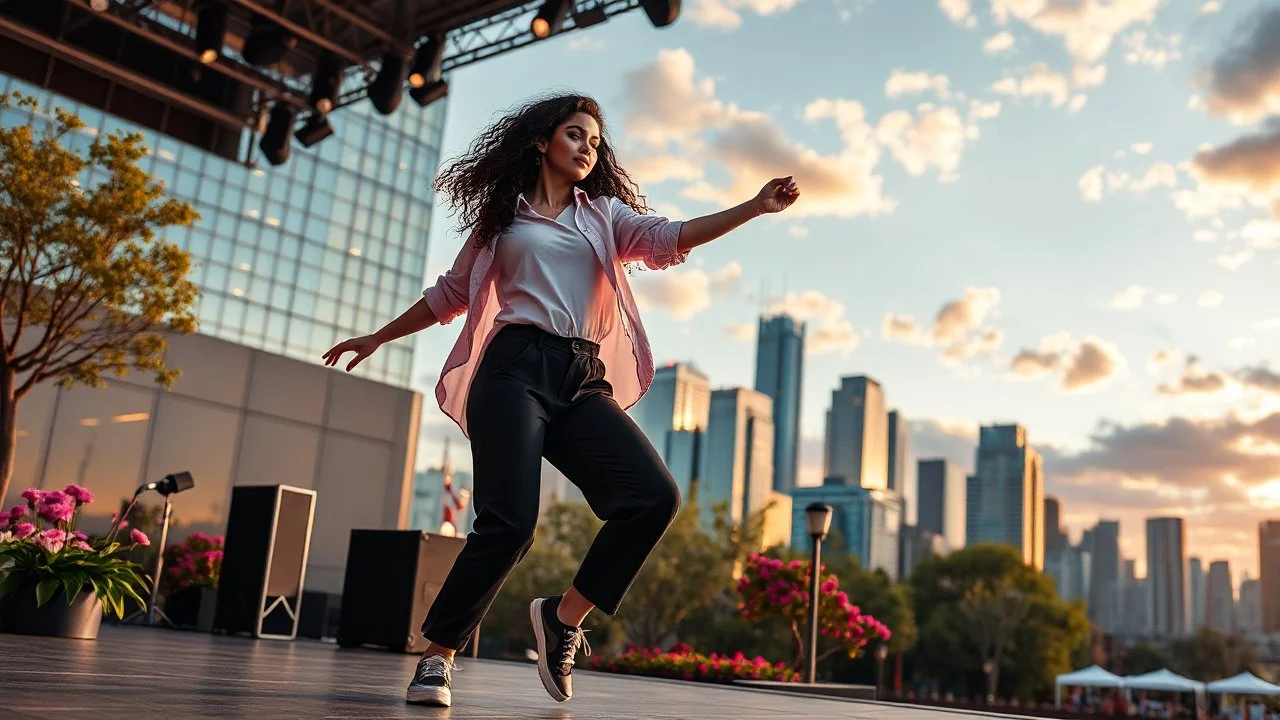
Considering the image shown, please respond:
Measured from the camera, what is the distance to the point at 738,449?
163 meters

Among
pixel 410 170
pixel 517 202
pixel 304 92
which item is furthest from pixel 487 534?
pixel 410 170

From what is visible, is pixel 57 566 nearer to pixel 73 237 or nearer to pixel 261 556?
pixel 261 556

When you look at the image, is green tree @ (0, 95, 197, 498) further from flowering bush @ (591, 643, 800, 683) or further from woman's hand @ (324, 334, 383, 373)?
woman's hand @ (324, 334, 383, 373)

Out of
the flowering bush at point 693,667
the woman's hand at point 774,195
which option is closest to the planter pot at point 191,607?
the flowering bush at point 693,667

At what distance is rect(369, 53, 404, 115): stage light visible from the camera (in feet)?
40.9

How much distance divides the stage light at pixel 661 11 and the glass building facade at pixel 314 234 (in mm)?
12582

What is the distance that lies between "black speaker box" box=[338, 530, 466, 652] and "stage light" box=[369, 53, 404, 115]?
5995mm

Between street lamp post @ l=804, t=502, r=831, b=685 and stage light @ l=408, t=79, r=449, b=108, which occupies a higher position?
stage light @ l=408, t=79, r=449, b=108

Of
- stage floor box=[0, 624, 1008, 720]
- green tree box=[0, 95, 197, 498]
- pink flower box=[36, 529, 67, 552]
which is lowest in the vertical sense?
stage floor box=[0, 624, 1008, 720]

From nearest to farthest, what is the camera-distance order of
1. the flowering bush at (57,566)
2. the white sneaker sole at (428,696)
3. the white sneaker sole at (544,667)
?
the white sneaker sole at (428,696) < the white sneaker sole at (544,667) < the flowering bush at (57,566)

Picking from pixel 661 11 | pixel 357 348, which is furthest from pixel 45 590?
pixel 661 11

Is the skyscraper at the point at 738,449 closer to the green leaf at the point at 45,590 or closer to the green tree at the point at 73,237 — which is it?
the green tree at the point at 73,237

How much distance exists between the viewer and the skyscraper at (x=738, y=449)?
16288cm

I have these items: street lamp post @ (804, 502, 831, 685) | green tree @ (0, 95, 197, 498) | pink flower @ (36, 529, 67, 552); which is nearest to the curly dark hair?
pink flower @ (36, 529, 67, 552)
